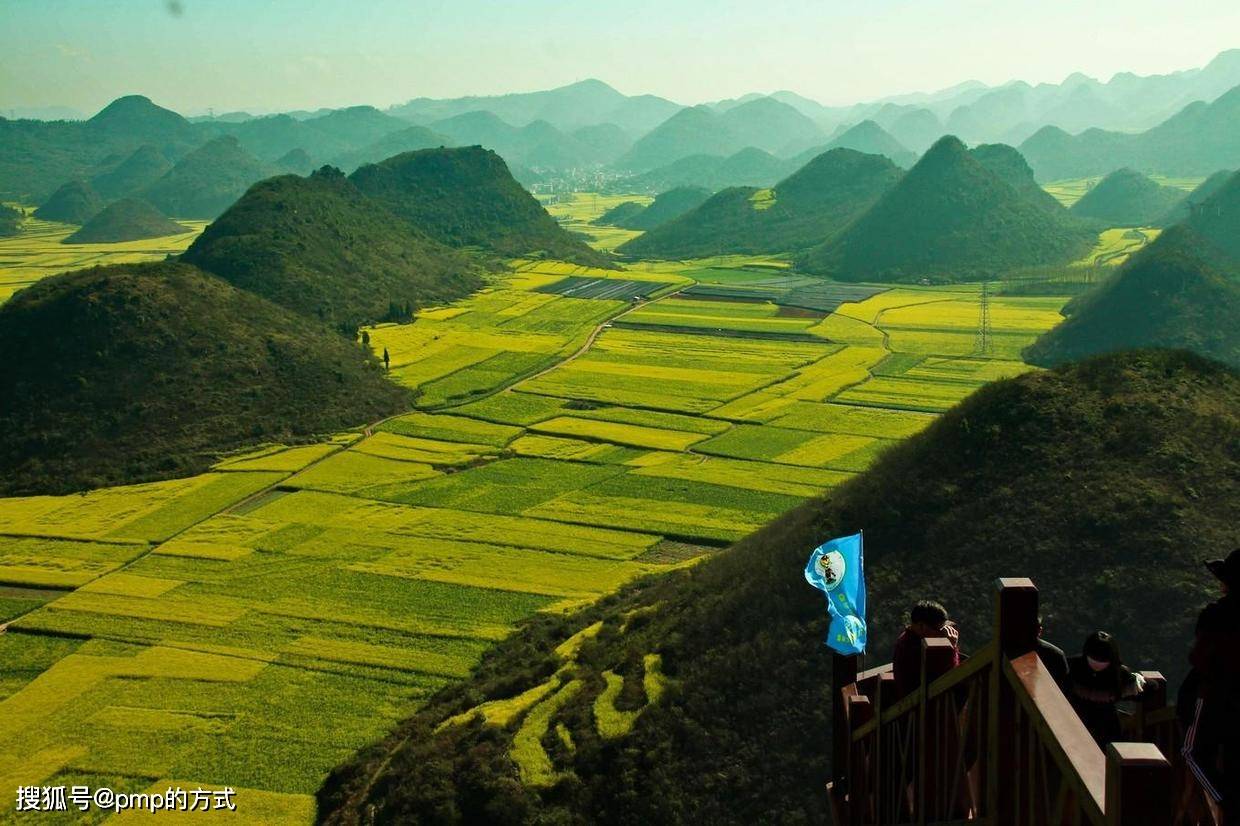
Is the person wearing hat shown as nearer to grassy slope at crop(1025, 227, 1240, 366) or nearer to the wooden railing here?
the wooden railing

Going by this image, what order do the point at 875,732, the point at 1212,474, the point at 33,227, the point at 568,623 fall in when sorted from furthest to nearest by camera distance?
1. the point at 33,227
2. the point at 568,623
3. the point at 1212,474
4. the point at 875,732

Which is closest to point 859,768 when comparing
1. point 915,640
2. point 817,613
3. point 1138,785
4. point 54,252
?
point 915,640

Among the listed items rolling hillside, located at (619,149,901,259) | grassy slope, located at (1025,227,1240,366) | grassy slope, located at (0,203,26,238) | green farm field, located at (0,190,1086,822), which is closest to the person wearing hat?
green farm field, located at (0,190,1086,822)

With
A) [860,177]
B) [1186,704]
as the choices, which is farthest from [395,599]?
[860,177]

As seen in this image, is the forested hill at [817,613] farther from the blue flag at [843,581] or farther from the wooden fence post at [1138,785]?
the wooden fence post at [1138,785]

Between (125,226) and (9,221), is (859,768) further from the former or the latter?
(9,221)

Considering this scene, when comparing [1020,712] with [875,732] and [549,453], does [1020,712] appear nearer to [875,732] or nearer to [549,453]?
[875,732]

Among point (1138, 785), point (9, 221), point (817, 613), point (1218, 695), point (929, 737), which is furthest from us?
point (9, 221)
